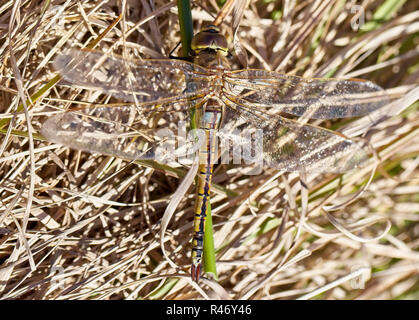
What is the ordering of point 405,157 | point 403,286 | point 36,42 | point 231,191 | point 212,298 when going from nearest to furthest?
point 36,42
point 212,298
point 231,191
point 405,157
point 403,286

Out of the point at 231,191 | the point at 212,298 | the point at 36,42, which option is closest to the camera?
the point at 36,42

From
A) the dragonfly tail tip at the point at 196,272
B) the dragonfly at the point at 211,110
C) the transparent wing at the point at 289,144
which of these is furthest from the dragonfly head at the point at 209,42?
the dragonfly tail tip at the point at 196,272

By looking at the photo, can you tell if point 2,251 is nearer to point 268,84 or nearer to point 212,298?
point 212,298

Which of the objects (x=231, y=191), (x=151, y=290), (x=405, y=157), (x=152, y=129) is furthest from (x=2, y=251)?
(x=405, y=157)

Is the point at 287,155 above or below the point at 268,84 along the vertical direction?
below

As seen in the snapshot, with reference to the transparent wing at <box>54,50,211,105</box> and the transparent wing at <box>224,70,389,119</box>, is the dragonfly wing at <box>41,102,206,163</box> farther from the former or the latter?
the transparent wing at <box>224,70,389,119</box>

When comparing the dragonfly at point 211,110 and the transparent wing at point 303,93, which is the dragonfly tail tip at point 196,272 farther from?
the transparent wing at point 303,93

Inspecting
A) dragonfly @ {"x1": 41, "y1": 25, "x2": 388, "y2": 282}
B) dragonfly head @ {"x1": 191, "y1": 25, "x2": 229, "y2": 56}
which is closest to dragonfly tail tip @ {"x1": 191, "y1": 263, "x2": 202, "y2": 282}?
dragonfly @ {"x1": 41, "y1": 25, "x2": 388, "y2": 282}

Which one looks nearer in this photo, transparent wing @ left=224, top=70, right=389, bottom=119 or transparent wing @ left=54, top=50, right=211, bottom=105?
transparent wing @ left=54, top=50, right=211, bottom=105
